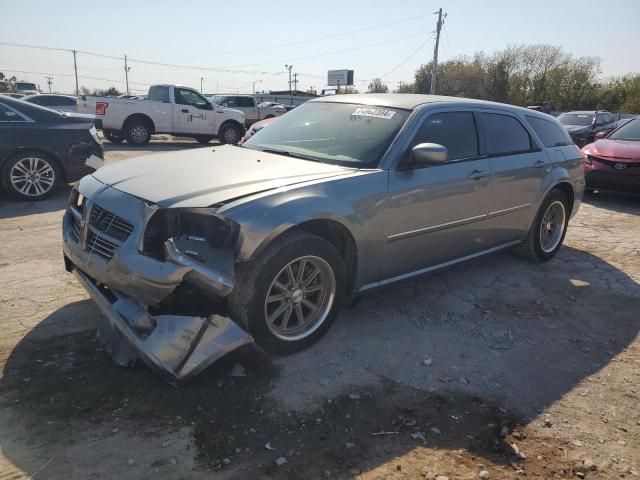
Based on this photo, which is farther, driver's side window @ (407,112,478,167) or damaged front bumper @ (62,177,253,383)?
driver's side window @ (407,112,478,167)

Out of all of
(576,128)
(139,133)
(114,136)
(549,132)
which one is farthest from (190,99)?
(549,132)

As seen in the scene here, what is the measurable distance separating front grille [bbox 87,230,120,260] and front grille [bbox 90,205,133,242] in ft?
0.15

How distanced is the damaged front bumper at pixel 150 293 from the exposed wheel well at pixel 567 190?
4.17 metres

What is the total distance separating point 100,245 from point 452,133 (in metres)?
2.90

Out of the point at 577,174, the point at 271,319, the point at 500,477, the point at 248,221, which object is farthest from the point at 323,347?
the point at 577,174

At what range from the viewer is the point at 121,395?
2766 mm

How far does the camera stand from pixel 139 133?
14953mm

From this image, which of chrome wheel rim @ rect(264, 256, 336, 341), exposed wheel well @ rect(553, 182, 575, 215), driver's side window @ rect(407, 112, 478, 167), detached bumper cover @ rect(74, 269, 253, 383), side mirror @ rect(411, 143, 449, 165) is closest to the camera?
detached bumper cover @ rect(74, 269, 253, 383)

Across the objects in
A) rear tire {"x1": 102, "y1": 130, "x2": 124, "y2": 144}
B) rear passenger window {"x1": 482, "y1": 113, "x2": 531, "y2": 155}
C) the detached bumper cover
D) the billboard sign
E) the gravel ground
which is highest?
the billboard sign

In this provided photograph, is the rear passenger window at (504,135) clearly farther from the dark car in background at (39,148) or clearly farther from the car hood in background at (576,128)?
the car hood in background at (576,128)

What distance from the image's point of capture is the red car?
8.56 m

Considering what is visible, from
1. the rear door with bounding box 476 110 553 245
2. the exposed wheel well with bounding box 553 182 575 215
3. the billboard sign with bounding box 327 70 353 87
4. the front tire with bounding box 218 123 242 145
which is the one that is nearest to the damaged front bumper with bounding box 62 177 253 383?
the rear door with bounding box 476 110 553 245

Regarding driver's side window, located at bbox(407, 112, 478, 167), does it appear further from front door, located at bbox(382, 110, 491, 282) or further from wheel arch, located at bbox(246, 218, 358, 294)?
wheel arch, located at bbox(246, 218, 358, 294)

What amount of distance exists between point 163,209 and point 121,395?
106 centimetres
